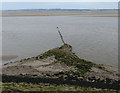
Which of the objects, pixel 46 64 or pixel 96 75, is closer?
pixel 96 75

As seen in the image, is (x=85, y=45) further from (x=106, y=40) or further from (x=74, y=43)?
(x=106, y=40)

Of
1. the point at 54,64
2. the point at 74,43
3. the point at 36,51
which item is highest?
the point at 74,43

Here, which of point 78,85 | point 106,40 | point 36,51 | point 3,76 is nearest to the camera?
point 78,85

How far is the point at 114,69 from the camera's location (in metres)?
27.6

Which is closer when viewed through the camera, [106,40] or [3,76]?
[3,76]

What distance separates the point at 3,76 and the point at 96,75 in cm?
995

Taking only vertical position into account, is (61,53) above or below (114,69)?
above

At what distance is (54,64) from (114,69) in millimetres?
7238

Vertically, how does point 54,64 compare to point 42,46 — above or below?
below

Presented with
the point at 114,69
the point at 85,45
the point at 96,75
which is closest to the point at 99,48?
the point at 85,45

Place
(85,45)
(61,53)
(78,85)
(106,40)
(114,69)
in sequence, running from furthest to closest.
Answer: (106,40) < (85,45) < (61,53) < (114,69) < (78,85)

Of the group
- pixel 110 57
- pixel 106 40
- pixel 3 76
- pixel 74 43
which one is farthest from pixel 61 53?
pixel 106 40

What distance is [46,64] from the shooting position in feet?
94.3

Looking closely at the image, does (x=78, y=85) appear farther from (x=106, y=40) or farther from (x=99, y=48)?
(x=106, y=40)
